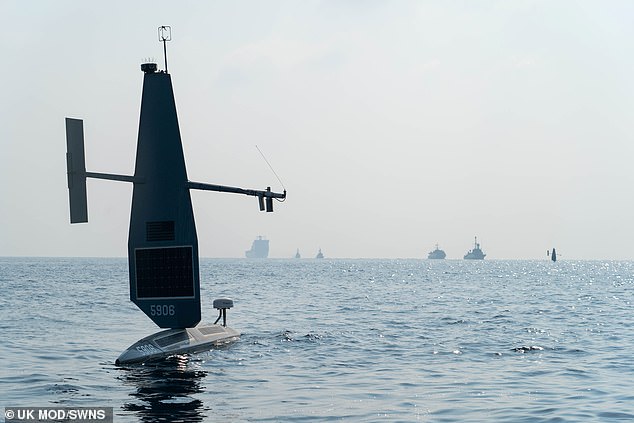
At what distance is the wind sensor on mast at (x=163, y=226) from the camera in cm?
3547

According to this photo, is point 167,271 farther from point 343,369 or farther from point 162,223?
point 343,369

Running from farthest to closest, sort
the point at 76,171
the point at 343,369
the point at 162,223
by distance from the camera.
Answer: the point at 162,223
the point at 76,171
the point at 343,369

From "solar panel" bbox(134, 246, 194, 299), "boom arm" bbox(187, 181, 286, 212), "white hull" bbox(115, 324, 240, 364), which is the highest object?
"boom arm" bbox(187, 181, 286, 212)

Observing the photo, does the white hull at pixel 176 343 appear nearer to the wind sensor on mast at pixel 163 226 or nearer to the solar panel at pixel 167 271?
the wind sensor on mast at pixel 163 226

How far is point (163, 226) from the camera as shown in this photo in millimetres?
35625

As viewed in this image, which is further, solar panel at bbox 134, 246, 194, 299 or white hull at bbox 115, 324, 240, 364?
solar panel at bbox 134, 246, 194, 299

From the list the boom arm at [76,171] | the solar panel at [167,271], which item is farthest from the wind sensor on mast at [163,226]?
the boom arm at [76,171]

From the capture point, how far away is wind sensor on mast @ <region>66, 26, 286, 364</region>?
35469 mm

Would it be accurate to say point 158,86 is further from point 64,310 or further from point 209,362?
point 64,310

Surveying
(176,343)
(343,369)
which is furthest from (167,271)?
(343,369)

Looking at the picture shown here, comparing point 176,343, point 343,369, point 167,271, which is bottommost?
point 343,369

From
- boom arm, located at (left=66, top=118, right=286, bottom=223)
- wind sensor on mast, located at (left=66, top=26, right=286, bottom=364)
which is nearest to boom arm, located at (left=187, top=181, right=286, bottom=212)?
wind sensor on mast, located at (left=66, top=26, right=286, bottom=364)

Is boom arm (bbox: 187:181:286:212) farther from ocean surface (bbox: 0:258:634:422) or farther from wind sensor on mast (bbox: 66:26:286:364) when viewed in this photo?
ocean surface (bbox: 0:258:634:422)

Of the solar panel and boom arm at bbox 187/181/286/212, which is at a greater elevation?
boom arm at bbox 187/181/286/212
